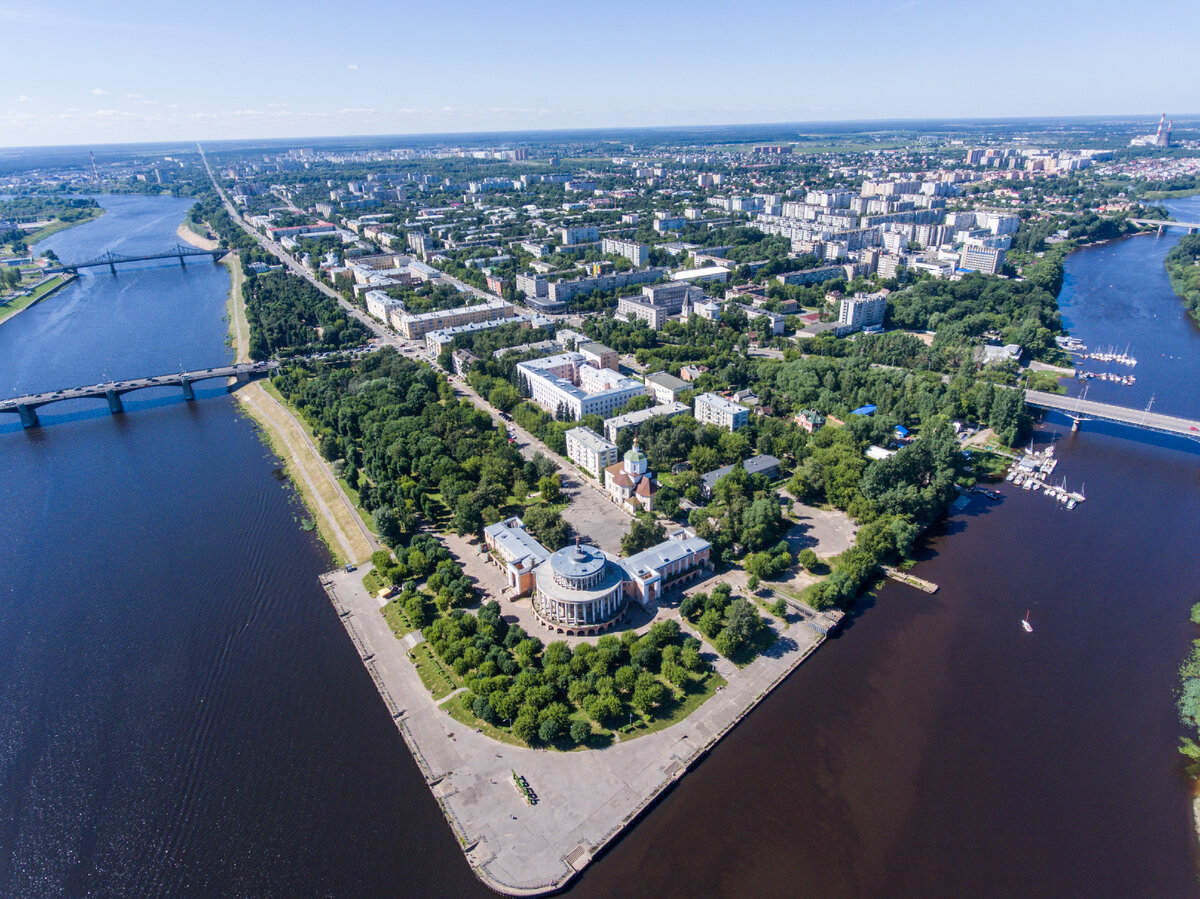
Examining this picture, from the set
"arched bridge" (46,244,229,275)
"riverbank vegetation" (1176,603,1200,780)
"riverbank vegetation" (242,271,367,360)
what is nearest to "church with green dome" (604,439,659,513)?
"riverbank vegetation" (1176,603,1200,780)

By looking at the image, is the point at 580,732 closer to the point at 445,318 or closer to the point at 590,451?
the point at 590,451

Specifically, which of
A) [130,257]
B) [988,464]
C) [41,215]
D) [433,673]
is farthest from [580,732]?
[41,215]

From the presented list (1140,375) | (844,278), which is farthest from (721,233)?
(1140,375)

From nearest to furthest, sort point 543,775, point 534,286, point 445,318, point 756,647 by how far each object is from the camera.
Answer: point 543,775 → point 756,647 → point 445,318 → point 534,286

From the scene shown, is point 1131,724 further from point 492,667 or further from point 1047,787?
point 492,667

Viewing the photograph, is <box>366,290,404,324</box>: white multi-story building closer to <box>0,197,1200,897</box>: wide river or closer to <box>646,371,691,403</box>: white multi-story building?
<box>646,371,691,403</box>: white multi-story building

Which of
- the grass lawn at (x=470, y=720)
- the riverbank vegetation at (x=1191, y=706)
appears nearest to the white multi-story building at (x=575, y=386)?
the grass lawn at (x=470, y=720)
